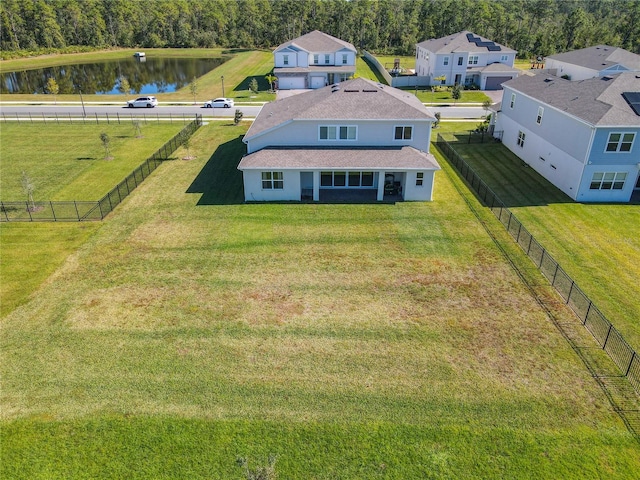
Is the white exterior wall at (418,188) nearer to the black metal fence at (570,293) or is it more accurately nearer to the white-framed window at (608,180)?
the black metal fence at (570,293)

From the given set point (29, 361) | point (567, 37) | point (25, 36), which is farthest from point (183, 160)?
point (25, 36)

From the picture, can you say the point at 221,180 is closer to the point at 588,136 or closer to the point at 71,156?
the point at 71,156

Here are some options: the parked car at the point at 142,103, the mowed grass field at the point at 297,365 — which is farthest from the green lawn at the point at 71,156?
the mowed grass field at the point at 297,365

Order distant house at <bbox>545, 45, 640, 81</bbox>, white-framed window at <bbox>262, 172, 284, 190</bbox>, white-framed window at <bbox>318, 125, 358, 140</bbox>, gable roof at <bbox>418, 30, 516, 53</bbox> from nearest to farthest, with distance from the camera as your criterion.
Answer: white-framed window at <bbox>262, 172, 284, 190</bbox> → white-framed window at <bbox>318, 125, 358, 140</bbox> → distant house at <bbox>545, 45, 640, 81</bbox> → gable roof at <bbox>418, 30, 516, 53</bbox>

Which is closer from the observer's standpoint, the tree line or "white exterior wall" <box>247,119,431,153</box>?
"white exterior wall" <box>247,119,431,153</box>

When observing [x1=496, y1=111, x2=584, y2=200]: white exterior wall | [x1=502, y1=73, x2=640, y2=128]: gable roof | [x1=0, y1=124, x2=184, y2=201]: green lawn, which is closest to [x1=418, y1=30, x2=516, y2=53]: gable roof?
[x1=496, y1=111, x2=584, y2=200]: white exterior wall

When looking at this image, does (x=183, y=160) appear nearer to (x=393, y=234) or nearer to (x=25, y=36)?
(x=393, y=234)

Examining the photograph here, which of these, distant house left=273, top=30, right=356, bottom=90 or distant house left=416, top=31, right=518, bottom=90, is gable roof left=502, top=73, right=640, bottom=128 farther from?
distant house left=273, top=30, right=356, bottom=90

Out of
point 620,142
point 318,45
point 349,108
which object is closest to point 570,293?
point 620,142
